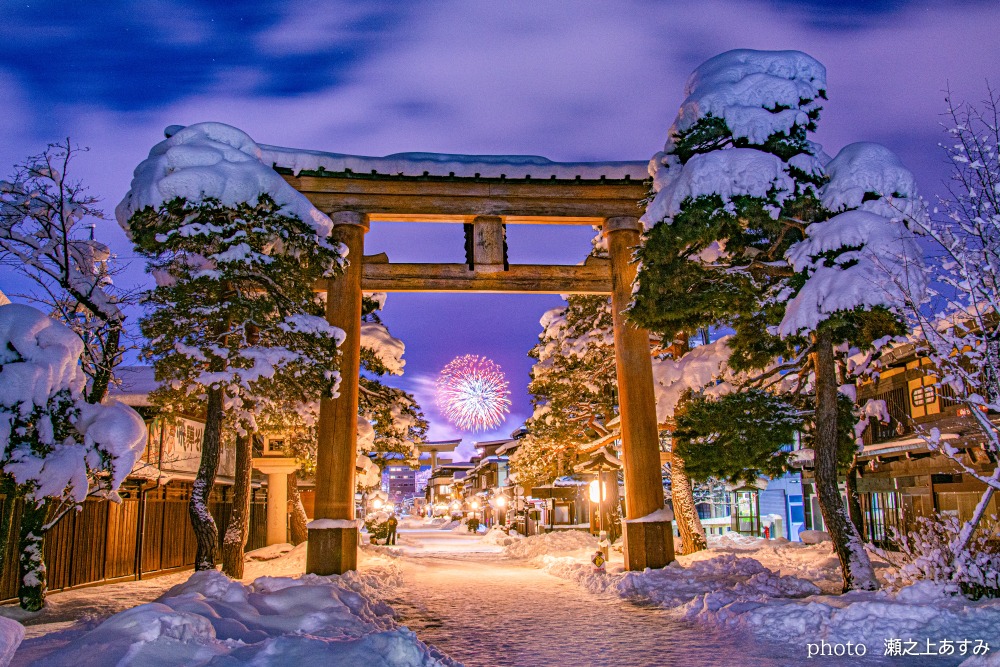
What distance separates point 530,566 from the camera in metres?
22.9

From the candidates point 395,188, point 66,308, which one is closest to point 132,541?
point 66,308

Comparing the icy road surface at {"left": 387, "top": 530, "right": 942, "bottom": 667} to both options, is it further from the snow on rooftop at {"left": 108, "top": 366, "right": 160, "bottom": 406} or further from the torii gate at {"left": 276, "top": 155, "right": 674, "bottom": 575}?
the snow on rooftop at {"left": 108, "top": 366, "right": 160, "bottom": 406}

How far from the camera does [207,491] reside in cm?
1289

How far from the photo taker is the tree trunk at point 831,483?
1094 centimetres

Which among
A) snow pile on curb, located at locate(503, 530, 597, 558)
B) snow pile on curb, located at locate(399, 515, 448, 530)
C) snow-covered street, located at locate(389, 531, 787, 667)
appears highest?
snow-covered street, located at locate(389, 531, 787, 667)

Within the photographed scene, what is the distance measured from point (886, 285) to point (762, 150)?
11.1 ft

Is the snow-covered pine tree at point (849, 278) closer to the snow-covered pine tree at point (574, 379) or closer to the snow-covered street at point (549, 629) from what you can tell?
the snow-covered street at point (549, 629)

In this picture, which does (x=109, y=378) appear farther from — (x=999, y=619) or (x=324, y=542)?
(x=999, y=619)

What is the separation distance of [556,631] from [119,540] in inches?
423

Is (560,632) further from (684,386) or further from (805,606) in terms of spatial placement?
(684,386)

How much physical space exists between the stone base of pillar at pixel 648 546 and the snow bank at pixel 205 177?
9392 millimetres

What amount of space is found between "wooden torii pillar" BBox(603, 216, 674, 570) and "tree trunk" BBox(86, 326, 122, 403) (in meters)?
10.3

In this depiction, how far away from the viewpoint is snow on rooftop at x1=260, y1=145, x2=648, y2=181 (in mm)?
16672

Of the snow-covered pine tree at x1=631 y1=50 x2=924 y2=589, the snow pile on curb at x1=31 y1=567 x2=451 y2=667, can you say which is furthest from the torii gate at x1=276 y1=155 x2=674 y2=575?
the snow pile on curb at x1=31 y1=567 x2=451 y2=667
